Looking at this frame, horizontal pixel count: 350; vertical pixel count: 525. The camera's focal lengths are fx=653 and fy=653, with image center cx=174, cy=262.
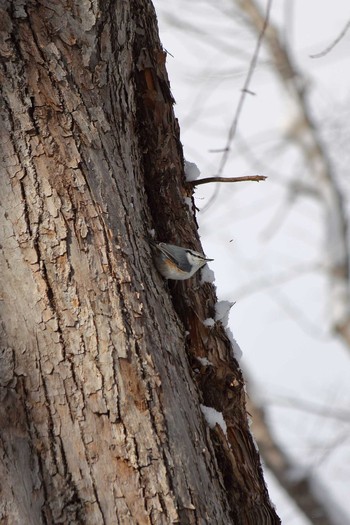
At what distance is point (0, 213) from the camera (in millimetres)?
1436

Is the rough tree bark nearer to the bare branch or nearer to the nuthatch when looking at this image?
the nuthatch

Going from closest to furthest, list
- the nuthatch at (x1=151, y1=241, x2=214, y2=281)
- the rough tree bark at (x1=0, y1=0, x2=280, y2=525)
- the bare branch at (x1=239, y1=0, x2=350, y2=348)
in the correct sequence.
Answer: the rough tree bark at (x1=0, y1=0, x2=280, y2=525)
the nuthatch at (x1=151, y1=241, x2=214, y2=281)
the bare branch at (x1=239, y1=0, x2=350, y2=348)

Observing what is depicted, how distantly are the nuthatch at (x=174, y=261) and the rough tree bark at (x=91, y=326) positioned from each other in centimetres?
3

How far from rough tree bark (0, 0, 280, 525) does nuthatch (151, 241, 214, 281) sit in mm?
Result: 35

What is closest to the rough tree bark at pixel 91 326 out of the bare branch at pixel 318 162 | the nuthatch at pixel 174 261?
the nuthatch at pixel 174 261

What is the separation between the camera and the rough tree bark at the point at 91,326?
1.33 m

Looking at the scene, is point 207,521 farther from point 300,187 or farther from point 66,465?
point 300,187

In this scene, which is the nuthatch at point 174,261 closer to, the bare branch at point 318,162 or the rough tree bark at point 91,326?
the rough tree bark at point 91,326

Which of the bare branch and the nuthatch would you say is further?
the bare branch

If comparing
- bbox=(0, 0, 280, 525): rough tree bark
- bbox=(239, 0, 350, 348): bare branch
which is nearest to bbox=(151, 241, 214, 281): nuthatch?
bbox=(0, 0, 280, 525): rough tree bark

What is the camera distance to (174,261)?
1.58 metres

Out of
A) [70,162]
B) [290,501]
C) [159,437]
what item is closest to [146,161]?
[70,162]

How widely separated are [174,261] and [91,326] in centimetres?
30

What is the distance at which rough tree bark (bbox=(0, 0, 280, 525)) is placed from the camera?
1328 millimetres
